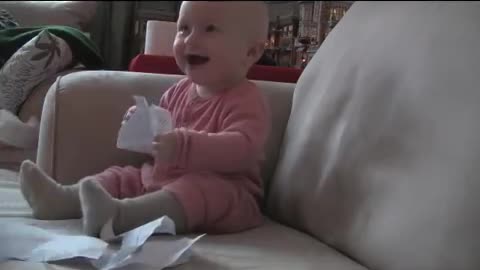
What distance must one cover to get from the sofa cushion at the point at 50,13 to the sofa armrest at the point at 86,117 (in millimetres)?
476

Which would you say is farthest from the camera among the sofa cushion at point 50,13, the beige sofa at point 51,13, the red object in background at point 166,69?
the sofa cushion at point 50,13

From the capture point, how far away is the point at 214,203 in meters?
0.78

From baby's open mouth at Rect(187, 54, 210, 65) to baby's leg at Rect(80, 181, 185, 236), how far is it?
0.23m

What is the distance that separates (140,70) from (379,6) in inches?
22.8

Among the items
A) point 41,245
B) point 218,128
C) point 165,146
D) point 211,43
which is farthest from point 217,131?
point 211,43

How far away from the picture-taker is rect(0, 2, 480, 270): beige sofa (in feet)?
2.06

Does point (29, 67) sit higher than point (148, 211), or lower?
higher

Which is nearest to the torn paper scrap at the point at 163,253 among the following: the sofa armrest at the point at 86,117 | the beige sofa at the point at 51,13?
the sofa armrest at the point at 86,117

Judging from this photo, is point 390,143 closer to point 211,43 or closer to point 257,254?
point 257,254

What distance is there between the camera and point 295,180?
Answer: 867mm

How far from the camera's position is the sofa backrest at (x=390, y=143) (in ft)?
2.02

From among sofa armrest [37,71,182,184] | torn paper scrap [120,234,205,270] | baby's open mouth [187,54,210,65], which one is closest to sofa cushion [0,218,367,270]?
torn paper scrap [120,234,205,270]

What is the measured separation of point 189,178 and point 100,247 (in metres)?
0.16

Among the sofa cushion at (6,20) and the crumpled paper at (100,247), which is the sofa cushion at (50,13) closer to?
the sofa cushion at (6,20)
